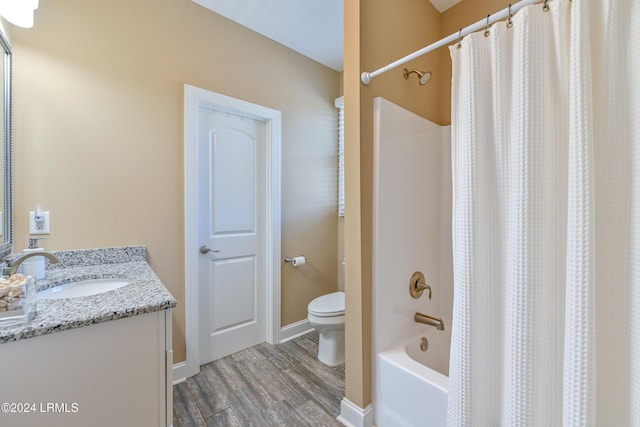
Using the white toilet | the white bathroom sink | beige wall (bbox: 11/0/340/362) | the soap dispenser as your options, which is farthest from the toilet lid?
the soap dispenser

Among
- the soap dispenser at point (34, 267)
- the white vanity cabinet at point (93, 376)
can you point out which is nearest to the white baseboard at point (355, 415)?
the white vanity cabinet at point (93, 376)

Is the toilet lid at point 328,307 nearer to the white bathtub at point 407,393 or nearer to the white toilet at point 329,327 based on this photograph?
the white toilet at point 329,327

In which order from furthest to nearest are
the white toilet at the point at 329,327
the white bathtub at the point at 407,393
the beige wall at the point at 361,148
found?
1. the white toilet at the point at 329,327
2. the beige wall at the point at 361,148
3. the white bathtub at the point at 407,393

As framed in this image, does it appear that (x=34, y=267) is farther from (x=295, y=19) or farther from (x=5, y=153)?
(x=295, y=19)

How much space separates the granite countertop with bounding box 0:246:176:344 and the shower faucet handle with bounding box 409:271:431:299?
4.15 ft

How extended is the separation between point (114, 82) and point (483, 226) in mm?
2103

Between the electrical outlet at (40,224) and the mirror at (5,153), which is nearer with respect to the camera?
the mirror at (5,153)

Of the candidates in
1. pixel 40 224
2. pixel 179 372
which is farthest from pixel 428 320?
pixel 40 224

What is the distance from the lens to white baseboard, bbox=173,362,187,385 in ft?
5.85

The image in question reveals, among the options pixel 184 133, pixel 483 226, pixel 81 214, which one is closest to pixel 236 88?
pixel 184 133

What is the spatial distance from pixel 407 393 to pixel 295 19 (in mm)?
2503

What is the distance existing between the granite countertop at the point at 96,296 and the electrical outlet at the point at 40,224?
140 millimetres

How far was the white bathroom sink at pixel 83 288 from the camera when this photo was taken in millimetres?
1187

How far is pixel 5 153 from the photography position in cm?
125
